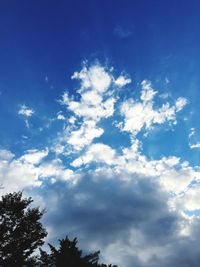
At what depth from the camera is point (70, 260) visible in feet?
91.9

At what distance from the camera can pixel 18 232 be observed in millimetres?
31875

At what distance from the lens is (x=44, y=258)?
1191 inches

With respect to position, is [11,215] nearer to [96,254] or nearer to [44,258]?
[44,258]

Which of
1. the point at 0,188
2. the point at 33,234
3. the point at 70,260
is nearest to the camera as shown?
the point at 0,188

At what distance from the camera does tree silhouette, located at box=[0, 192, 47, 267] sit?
30172 millimetres

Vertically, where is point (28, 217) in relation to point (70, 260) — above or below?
above

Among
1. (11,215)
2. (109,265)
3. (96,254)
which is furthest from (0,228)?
(109,265)

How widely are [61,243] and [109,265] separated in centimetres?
1021

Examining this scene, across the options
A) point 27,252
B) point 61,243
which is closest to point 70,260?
point 61,243

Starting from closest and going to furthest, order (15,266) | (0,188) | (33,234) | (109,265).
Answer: (0,188), (15,266), (33,234), (109,265)

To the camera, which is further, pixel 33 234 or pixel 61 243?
pixel 33 234

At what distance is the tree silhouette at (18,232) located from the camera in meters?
30.2

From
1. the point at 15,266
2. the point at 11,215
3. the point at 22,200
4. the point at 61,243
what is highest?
the point at 22,200

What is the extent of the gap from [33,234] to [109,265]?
36.6 feet
